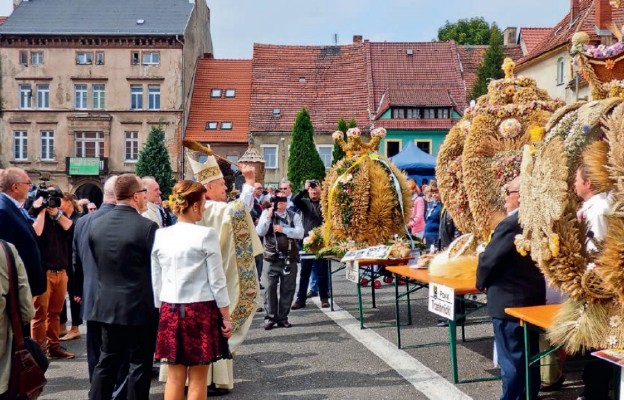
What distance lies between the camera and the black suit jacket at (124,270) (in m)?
5.02

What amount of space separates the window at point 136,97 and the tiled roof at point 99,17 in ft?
10.3

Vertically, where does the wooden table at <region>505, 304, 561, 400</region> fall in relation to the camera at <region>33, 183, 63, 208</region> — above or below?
below

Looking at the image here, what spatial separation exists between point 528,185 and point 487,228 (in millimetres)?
2505

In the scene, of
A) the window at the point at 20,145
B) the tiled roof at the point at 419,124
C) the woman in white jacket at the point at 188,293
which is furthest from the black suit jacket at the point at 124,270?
the window at the point at 20,145

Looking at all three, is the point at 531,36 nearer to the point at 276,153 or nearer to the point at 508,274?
the point at 276,153

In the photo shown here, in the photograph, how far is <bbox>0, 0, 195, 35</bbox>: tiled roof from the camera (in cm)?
Answer: 4128

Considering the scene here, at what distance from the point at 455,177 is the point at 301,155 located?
26.8 m

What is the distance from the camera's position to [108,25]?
4181 centimetres

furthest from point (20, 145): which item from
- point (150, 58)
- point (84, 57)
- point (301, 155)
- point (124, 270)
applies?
point (124, 270)

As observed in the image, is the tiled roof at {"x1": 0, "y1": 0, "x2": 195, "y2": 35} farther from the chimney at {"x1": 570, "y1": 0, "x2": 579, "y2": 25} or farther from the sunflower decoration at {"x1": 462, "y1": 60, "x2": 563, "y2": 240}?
the sunflower decoration at {"x1": 462, "y1": 60, "x2": 563, "y2": 240}

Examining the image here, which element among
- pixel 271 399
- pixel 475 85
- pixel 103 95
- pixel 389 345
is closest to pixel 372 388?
pixel 271 399

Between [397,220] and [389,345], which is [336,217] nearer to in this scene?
[397,220]

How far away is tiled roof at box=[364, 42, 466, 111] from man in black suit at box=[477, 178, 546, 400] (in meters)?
34.6

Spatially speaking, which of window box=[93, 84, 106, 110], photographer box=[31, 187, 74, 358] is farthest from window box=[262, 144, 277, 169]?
photographer box=[31, 187, 74, 358]
